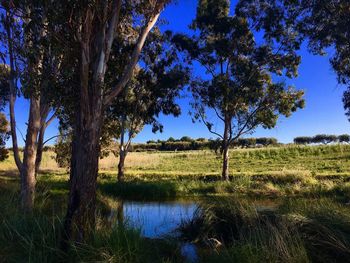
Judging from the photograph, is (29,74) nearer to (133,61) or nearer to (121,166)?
(133,61)

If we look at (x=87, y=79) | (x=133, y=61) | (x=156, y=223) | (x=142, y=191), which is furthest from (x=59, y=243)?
(x=142, y=191)

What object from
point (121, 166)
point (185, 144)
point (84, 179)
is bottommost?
point (84, 179)

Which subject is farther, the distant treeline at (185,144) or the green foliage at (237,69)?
the distant treeline at (185,144)

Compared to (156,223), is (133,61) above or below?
above

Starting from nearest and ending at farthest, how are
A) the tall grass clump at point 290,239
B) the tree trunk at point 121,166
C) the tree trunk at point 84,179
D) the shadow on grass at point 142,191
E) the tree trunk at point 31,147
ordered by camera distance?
the tall grass clump at point 290,239
the tree trunk at point 84,179
the tree trunk at point 31,147
the shadow on grass at point 142,191
the tree trunk at point 121,166

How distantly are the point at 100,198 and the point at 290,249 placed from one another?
40.8ft

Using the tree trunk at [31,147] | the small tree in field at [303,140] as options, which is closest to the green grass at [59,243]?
the tree trunk at [31,147]

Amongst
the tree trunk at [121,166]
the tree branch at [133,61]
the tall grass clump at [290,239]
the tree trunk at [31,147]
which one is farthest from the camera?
→ the tree trunk at [121,166]

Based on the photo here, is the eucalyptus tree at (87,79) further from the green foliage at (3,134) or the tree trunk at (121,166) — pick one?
the green foliage at (3,134)

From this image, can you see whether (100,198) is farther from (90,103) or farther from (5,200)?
(90,103)

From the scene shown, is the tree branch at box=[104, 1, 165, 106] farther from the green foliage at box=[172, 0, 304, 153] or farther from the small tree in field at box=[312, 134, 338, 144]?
the small tree in field at box=[312, 134, 338, 144]

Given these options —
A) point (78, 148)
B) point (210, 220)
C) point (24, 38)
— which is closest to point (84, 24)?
point (78, 148)

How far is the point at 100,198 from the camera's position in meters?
18.5

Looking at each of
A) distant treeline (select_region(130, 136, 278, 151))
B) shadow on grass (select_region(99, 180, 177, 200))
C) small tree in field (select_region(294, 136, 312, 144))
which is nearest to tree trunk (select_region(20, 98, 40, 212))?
shadow on grass (select_region(99, 180, 177, 200))
